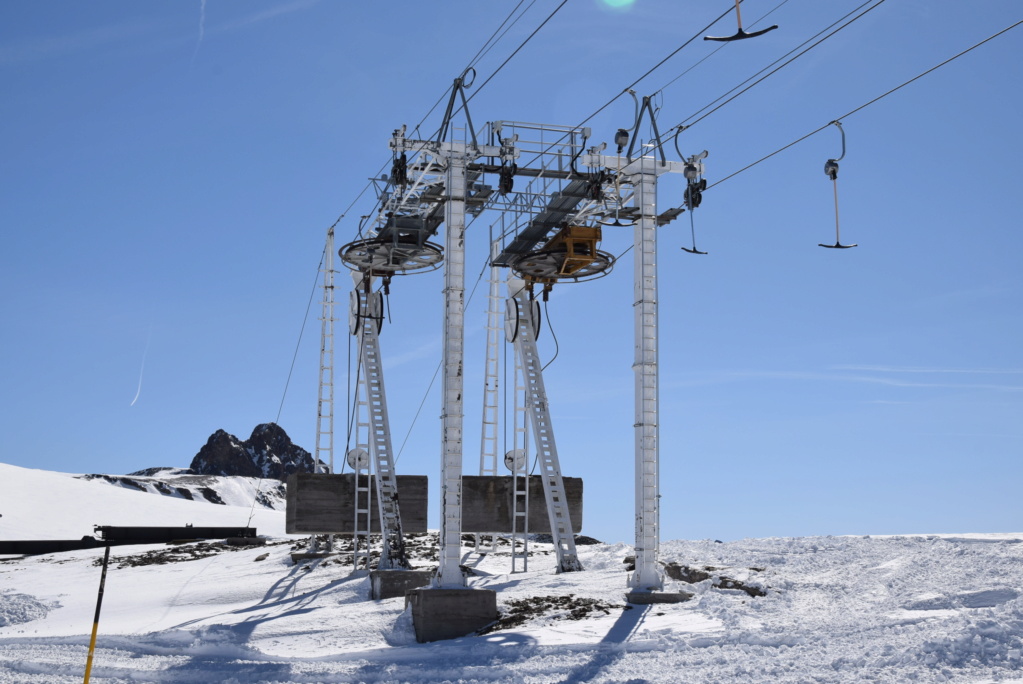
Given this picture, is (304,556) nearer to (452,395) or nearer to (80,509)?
(452,395)

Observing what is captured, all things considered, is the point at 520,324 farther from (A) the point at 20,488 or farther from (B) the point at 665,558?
(A) the point at 20,488

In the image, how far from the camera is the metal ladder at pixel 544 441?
2586 cm

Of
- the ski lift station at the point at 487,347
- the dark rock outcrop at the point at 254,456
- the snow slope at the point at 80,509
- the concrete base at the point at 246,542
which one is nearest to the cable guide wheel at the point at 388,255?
the ski lift station at the point at 487,347

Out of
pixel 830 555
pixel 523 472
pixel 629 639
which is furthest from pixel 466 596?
pixel 523 472

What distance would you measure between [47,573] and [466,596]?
22.3m

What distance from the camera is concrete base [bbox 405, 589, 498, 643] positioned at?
58.5 feet

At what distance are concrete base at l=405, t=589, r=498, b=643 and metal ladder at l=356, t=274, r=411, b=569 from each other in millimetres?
7243

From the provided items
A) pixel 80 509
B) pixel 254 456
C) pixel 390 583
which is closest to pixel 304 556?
pixel 390 583

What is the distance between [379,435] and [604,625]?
37.9ft

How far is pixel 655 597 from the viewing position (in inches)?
734

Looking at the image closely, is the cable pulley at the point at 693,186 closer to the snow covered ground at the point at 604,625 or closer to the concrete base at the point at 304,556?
the snow covered ground at the point at 604,625

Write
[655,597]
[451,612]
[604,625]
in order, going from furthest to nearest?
[655,597]
[451,612]
[604,625]

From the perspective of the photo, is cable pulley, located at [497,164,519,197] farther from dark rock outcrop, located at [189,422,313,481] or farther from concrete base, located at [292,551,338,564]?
dark rock outcrop, located at [189,422,313,481]

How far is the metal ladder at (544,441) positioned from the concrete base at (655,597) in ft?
22.0
